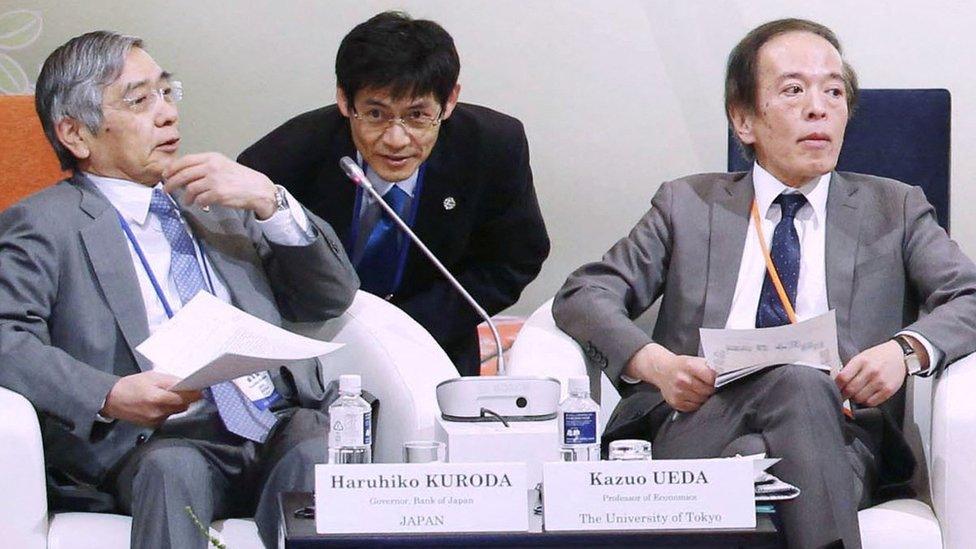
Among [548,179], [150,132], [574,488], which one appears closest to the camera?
[574,488]

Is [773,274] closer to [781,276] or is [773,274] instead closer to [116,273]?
[781,276]

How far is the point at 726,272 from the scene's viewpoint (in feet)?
9.85

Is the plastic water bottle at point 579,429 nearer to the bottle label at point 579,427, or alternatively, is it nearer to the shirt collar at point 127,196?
the bottle label at point 579,427

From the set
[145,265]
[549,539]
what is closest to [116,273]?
[145,265]

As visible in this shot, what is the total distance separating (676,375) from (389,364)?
50cm

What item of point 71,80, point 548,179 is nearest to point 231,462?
point 71,80

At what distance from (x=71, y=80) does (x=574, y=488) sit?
1.36 metres

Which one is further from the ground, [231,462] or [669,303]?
[669,303]

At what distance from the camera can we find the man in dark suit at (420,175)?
3.22 meters

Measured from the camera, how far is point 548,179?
13.3 feet

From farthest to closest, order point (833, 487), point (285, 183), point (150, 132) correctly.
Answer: point (285, 183) → point (150, 132) → point (833, 487)

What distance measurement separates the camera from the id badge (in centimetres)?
283

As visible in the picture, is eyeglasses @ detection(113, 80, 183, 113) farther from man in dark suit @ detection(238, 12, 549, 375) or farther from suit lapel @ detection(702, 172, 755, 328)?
suit lapel @ detection(702, 172, 755, 328)

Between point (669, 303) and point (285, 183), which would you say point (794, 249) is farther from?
point (285, 183)
